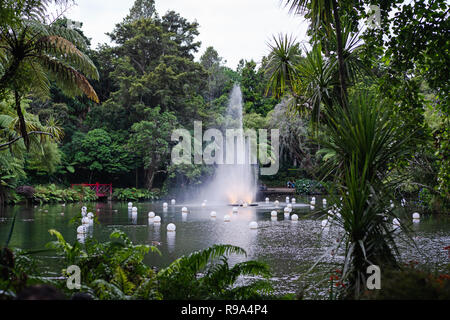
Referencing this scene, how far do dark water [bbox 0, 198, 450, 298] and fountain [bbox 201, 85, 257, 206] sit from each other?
938 centimetres

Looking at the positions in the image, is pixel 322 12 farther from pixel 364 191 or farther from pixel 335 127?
pixel 364 191

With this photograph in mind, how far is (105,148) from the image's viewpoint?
85.6 feet

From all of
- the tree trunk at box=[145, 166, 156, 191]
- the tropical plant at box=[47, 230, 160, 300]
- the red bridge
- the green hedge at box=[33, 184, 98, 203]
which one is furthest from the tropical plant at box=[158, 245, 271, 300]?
the tree trunk at box=[145, 166, 156, 191]

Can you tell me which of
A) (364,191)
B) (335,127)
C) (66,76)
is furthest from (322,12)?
(66,76)

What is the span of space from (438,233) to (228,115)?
63.9 feet

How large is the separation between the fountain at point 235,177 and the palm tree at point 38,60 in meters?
16.8

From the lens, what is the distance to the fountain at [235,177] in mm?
25016

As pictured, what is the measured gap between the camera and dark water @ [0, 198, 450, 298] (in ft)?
21.9

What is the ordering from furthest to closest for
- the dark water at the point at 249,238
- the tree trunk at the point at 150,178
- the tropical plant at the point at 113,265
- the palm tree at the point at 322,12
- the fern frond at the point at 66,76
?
the tree trunk at the point at 150,178
the fern frond at the point at 66,76
the dark water at the point at 249,238
the palm tree at the point at 322,12
the tropical plant at the point at 113,265

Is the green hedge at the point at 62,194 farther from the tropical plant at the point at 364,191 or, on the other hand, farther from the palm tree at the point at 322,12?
the tropical plant at the point at 364,191

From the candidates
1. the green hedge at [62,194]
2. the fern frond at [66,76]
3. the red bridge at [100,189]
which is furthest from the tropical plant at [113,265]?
the red bridge at [100,189]
